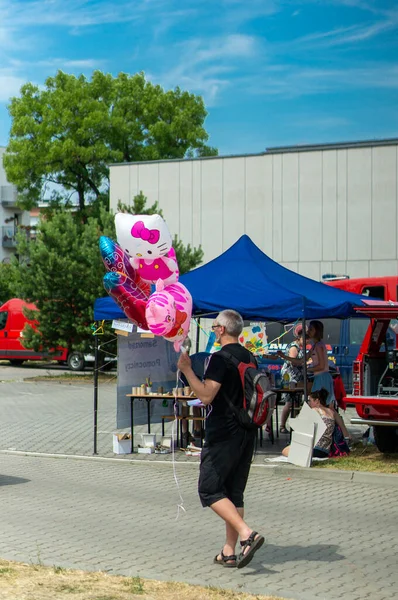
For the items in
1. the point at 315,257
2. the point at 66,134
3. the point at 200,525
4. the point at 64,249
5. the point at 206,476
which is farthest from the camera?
the point at 66,134

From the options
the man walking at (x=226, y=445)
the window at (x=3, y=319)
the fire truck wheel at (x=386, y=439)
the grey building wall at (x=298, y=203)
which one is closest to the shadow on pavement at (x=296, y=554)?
the man walking at (x=226, y=445)

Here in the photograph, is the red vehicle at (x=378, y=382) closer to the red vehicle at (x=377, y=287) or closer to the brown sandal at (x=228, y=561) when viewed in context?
the brown sandal at (x=228, y=561)

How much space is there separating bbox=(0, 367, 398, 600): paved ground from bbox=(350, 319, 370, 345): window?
7705 millimetres

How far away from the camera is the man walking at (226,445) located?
A: 7000 millimetres

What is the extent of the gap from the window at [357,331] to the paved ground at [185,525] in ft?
25.3

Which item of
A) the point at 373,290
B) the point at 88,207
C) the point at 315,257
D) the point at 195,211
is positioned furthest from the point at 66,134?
the point at 373,290

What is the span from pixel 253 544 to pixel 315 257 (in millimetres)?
26049

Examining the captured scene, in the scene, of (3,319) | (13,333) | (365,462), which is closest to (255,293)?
(365,462)

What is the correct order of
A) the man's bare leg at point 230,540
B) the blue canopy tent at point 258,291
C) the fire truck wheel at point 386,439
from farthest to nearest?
the fire truck wheel at point 386,439 → the blue canopy tent at point 258,291 → the man's bare leg at point 230,540

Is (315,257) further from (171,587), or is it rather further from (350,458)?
(171,587)

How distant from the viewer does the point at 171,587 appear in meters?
6.54

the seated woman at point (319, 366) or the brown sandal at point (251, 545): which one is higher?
→ the seated woman at point (319, 366)

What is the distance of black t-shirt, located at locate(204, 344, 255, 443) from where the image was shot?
7082 millimetres

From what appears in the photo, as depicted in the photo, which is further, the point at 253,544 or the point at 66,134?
the point at 66,134
